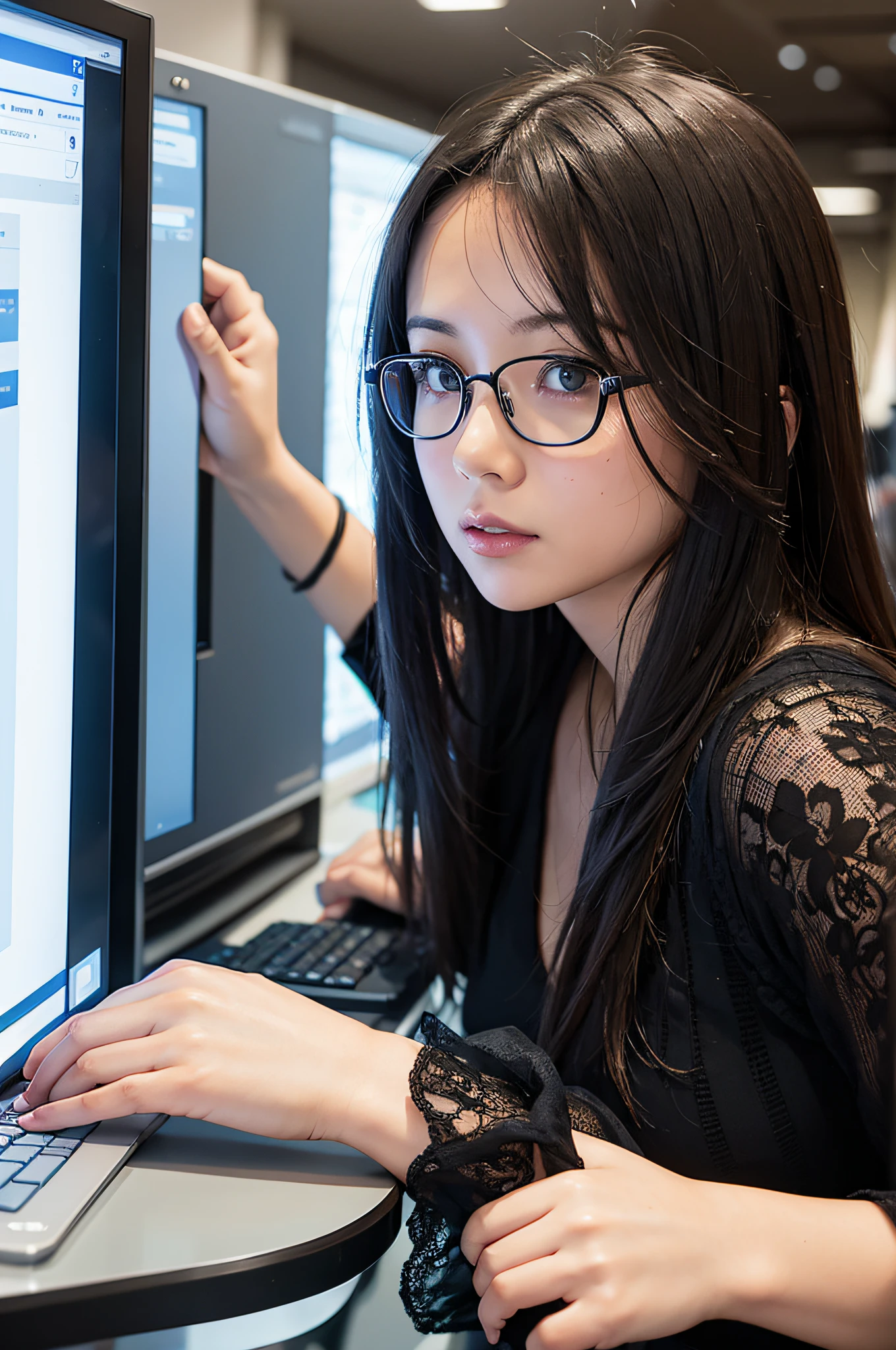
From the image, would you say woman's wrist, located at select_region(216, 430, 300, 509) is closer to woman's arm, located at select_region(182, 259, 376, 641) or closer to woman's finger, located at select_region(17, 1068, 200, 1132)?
woman's arm, located at select_region(182, 259, 376, 641)

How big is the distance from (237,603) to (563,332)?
18.1 inches

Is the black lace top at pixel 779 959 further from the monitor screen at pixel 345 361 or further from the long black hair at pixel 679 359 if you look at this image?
the monitor screen at pixel 345 361

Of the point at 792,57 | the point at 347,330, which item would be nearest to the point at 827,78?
the point at 792,57

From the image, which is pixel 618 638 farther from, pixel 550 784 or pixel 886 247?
pixel 886 247

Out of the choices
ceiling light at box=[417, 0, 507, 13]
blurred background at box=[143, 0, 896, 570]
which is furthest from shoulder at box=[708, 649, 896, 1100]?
ceiling light at box=[417, 0, 507, 13]

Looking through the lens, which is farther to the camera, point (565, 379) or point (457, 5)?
point (457, 5)

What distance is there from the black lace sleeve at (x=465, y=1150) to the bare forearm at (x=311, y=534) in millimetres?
487

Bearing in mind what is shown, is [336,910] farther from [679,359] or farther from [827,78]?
[827,78]

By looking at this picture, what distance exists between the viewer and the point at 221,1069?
51 cm

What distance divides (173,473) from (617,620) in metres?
0.35

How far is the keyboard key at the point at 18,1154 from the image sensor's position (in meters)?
0.49

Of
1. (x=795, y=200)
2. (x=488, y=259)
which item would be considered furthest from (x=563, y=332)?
(x=795, y=200)

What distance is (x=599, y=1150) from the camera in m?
0.54

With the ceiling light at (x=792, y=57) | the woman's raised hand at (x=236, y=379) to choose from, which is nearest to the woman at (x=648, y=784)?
the woman's raised hand at (x=236, y=379)
